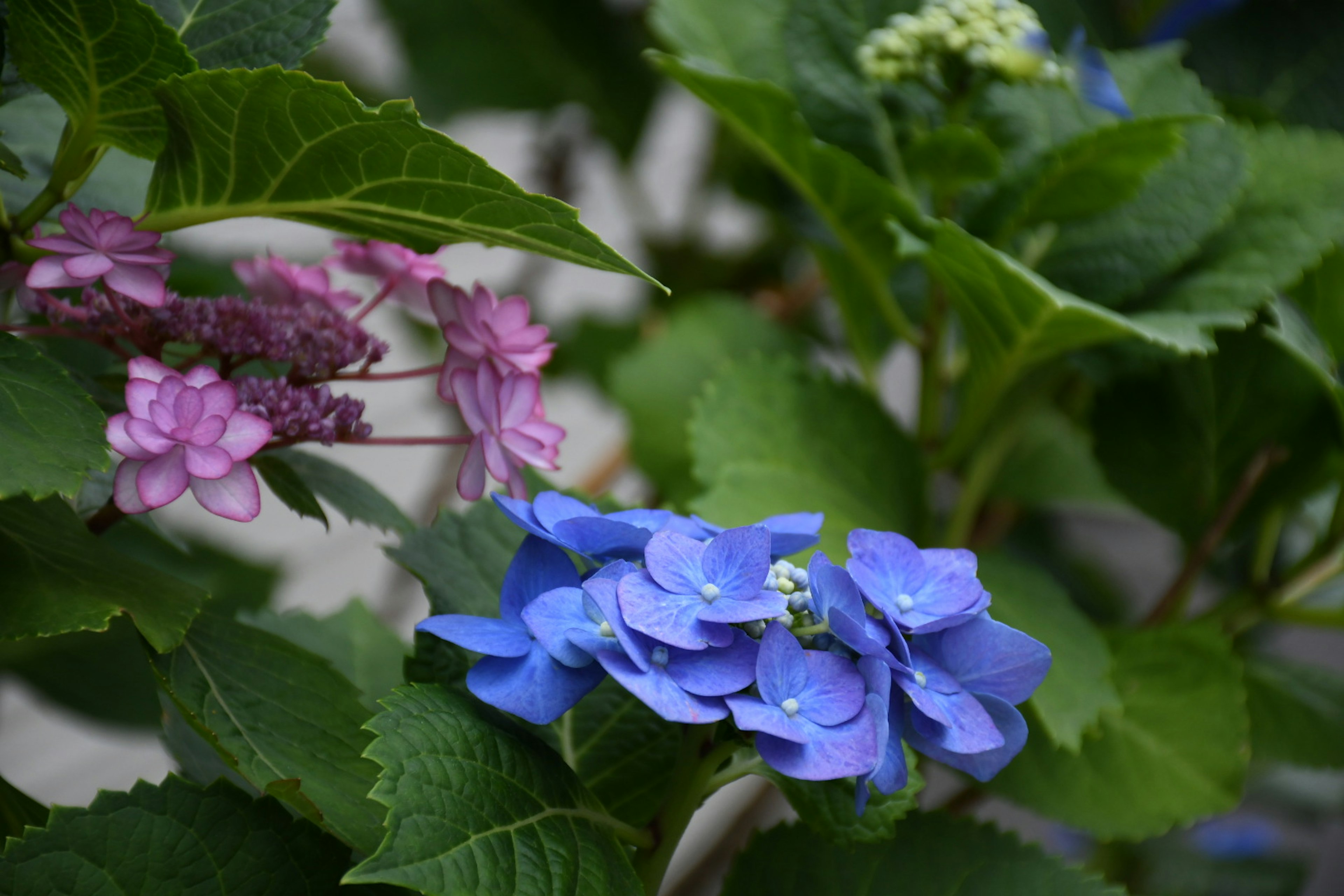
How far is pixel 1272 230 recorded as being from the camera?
1.88ft

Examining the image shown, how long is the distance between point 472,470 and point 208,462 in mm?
97

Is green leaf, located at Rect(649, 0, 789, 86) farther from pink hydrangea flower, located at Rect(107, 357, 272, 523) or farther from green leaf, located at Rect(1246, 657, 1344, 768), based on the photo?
green leaf, located at Rect(1246, 657, 1344, 768)

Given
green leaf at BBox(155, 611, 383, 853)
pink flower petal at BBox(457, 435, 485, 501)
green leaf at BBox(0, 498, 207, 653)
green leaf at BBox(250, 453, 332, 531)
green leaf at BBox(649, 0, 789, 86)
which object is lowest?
green leaf at BBox(155, 611, 383, 853)

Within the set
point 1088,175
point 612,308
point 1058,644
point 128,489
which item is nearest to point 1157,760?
point 1058,644

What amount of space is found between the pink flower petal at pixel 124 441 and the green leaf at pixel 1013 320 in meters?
0.35

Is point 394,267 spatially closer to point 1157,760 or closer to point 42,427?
point 42,427

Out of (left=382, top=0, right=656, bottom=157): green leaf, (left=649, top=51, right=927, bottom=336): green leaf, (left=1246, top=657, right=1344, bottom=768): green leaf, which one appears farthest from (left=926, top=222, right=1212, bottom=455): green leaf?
(left=382, top=0, right=656, bottom=157): green leaf

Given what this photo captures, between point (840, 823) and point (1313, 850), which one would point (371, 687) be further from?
point (1313, 850)

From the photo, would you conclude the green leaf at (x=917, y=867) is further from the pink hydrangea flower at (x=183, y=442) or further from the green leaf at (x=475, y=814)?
the pink hydrangea flower at (x=183, y=442)

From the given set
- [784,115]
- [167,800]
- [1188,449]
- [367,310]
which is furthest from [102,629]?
[1188,449]

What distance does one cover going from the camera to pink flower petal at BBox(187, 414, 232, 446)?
0.31 meters

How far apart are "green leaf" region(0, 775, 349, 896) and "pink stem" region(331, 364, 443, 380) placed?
0.16 m

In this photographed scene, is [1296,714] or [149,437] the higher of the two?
[149,437]

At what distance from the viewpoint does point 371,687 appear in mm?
503
